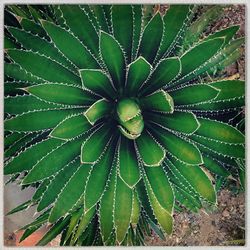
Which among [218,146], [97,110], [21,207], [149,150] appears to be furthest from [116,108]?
[21,207]

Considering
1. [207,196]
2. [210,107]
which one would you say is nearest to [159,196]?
[207,196]

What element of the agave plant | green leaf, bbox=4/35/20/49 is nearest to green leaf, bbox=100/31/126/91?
the agave plant

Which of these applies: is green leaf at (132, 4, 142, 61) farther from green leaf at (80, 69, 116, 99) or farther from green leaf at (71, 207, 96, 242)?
green leaf at (71, 207, 96, 242)

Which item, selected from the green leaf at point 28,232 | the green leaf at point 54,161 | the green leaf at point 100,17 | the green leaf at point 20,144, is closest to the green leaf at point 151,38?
the green leaf at point 100,17

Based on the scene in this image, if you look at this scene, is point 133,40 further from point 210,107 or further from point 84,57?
point 210,107

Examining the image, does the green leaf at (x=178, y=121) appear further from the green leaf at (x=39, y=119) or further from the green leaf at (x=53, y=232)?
the green leaf at (x=53, y=232)
